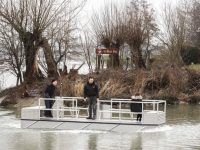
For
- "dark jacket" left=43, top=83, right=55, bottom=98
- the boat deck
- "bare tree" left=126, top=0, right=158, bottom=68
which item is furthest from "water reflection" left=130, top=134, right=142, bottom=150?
"bare tree" left=126, top=0, right=158, bottom=68

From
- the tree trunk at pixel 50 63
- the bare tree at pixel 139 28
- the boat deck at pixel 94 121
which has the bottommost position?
the boat deck at pixel 94 121

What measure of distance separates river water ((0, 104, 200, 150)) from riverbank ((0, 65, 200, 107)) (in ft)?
35.7

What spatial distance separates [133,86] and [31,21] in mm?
9043

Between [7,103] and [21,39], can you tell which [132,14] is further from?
[7,103]

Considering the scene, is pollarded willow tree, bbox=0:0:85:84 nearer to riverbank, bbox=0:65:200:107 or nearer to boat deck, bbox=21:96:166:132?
riverbank, bbox=0:65:200:107

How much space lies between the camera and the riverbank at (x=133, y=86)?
3136cm

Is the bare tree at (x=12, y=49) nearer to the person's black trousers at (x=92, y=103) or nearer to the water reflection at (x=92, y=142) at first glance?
the person's black trousers at (x=92, y=103)

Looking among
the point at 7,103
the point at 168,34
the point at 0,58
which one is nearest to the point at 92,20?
the point at 168,34

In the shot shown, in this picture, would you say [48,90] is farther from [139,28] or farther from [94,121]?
[139,28]

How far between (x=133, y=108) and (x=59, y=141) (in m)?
3.80

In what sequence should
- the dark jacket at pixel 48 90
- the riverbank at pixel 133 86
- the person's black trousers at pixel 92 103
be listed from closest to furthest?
the person's black trousers at pixel 92 103, the dark jacket at pixel 48 90, the riverbank at pixel 133 86

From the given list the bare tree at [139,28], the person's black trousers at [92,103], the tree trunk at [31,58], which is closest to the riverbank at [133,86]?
the tree trunk at [31,58]

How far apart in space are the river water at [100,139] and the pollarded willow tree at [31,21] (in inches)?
536

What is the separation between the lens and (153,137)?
17.0m
